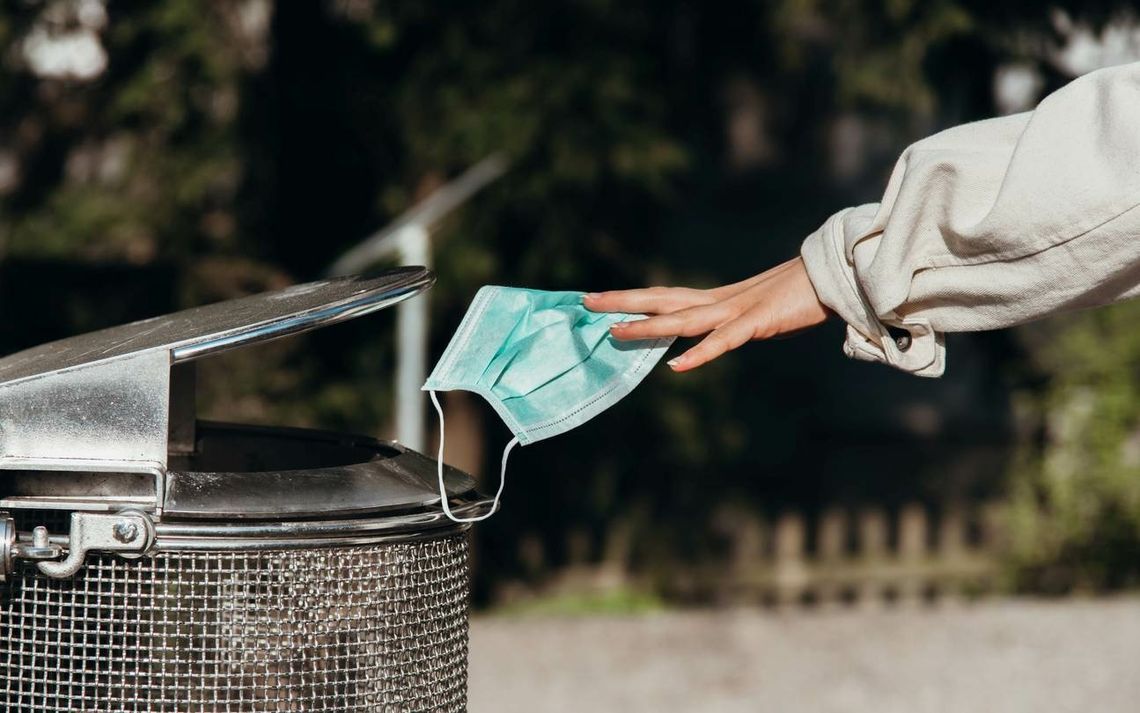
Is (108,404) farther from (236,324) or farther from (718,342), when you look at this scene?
(718,342)

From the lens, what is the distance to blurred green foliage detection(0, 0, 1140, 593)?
19.5 feet

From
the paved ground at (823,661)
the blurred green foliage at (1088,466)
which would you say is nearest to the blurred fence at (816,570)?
the blurred green foliage at (1088,466)

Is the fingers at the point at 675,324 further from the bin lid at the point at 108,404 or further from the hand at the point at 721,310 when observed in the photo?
the bin lid at the point at 108,404

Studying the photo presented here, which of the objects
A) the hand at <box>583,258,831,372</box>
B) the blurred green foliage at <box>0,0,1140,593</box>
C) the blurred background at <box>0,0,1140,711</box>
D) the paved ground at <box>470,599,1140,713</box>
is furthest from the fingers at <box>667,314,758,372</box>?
the blurred green foliage at <box>0,0,1140,593</box>

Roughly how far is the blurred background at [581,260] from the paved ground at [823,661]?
25mm

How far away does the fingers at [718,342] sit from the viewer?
5.57 ft

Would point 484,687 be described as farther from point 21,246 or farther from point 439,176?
point 21,246

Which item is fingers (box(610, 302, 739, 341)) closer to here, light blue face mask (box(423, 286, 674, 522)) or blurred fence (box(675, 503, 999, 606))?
light blue face mask (box(423, 286, 674, 522))

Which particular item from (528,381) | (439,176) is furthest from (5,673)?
(439,176)

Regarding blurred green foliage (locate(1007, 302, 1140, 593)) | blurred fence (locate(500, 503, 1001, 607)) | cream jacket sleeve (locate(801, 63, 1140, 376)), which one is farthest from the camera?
blurred green foliage (locate(1007, 302, 1140, 593))

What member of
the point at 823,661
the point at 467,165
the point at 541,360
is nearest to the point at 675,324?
the point at 541,360

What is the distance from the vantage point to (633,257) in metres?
6.58

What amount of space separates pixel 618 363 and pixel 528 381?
0.40 feet

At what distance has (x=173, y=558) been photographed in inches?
60.2
